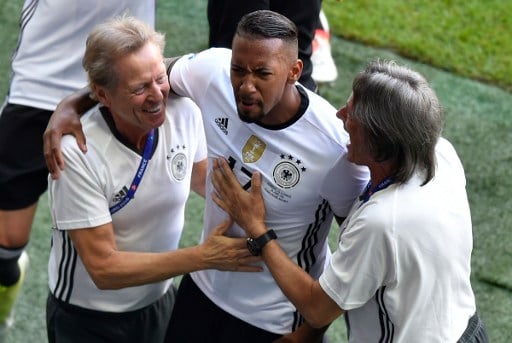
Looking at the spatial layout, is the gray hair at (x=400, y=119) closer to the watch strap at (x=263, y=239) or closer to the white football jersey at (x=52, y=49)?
the watch strap at (x=263, y=239)

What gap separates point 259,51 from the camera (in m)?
2.80

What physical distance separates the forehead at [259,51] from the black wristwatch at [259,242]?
1.53ft

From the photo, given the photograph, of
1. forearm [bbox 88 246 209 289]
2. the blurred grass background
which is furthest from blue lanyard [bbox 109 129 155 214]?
the blurred grass background

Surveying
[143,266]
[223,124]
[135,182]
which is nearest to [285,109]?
[223,124]

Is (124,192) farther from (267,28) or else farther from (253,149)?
(267,28)

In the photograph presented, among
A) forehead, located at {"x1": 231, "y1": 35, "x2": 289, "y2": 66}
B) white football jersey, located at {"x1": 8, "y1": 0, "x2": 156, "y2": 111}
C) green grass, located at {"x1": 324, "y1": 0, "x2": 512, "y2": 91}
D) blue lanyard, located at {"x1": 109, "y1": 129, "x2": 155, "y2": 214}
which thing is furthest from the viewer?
green grass, located at {"x1": 324, "y1": 0, "x2": 512, "y2": 91}

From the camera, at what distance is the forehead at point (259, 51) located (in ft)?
9.18

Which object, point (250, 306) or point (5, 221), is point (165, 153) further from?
point (5, 221)

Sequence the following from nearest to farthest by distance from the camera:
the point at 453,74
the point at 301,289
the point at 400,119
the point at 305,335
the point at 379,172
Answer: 1. the point at 400,119
2. the point at 379,172
3. the point at 301,289
4. the point at 305,335
5. the point at 453,74

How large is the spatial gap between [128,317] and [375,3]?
4.18 metres

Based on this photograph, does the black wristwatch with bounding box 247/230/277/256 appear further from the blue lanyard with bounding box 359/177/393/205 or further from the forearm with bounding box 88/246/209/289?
the blue lanyard with bounding box 359/177/393/205

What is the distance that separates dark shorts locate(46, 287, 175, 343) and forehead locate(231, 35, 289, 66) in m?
0.94

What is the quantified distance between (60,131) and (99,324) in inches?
25.2

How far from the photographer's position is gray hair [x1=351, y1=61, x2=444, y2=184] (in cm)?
261
